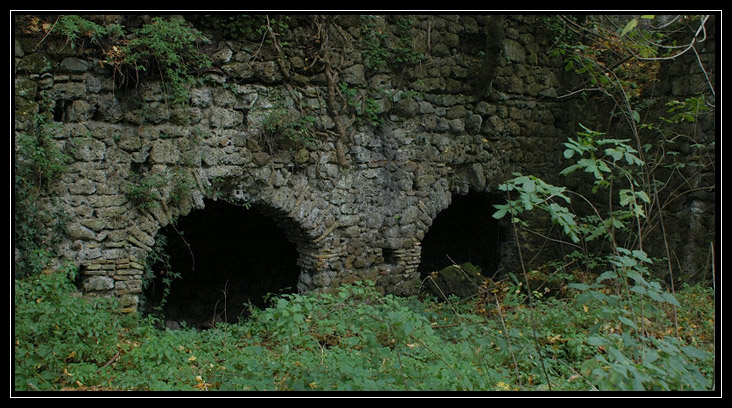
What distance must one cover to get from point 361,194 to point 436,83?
1.62 metres

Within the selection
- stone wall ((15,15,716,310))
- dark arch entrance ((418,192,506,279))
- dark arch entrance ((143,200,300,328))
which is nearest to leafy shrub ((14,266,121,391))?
stone wall ((15,15,716,310))

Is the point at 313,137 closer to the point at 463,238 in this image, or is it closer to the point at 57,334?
the point at 57,334

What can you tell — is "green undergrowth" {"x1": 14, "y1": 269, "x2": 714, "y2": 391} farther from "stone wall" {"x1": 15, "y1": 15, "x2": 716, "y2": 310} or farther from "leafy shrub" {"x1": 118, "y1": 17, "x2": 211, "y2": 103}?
"leafy shrub" {"x1": 118, "y1": 17, "x2": 211, "y2": 103}

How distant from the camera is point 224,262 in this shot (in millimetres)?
7695

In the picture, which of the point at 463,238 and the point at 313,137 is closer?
the point at 313,137

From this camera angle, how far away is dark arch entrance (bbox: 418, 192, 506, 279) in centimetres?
823

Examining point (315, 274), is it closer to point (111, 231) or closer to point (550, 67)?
point (111, 231)

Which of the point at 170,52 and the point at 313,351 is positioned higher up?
the point at 170,52

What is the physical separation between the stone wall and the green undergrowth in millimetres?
719

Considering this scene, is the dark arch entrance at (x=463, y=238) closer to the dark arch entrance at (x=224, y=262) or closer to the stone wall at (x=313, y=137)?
the stone wall at (x=313, y=137)

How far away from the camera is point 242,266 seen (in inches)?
306

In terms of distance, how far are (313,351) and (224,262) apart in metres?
4.28

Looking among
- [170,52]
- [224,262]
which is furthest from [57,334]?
[224,262]

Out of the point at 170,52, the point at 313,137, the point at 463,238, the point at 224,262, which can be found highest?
the point at 170,52
